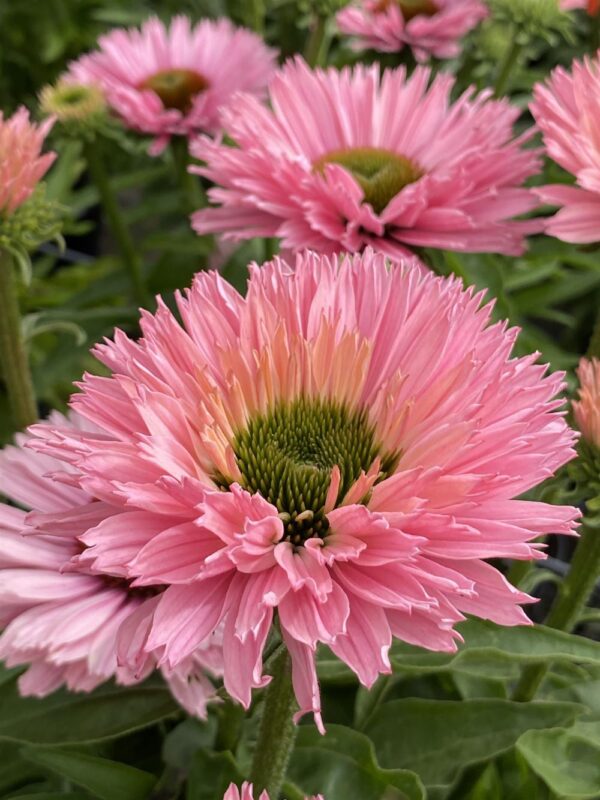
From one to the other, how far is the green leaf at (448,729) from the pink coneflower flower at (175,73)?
57 cm

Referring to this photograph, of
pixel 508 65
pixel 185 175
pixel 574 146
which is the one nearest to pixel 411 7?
pixel 508 65

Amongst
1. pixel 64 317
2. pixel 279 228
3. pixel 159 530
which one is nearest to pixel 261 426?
pixel 159 530

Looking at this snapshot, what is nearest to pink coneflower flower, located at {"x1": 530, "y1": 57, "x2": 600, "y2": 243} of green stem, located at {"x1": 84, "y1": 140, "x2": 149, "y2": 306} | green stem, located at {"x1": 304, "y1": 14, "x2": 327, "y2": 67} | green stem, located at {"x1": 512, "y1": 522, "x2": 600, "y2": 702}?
green stem, located at {"x1": 512, "y1": 522, "x2": 600, "y2": 702}

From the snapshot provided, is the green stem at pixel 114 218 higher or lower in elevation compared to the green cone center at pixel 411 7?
lower

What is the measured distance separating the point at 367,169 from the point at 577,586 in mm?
377

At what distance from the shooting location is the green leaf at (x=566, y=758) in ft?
1.66

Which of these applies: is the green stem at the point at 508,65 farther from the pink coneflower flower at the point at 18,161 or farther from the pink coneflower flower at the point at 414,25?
the pink coneflower flower at the point at 18,161

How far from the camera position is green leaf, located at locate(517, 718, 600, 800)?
506mm

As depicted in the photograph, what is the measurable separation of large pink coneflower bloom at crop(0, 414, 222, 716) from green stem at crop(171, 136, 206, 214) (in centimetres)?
44

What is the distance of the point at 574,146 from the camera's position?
1.81ft

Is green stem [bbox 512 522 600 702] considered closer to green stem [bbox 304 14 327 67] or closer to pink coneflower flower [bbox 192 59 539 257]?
pink coneflower flower [bbox 192 59 539 257]

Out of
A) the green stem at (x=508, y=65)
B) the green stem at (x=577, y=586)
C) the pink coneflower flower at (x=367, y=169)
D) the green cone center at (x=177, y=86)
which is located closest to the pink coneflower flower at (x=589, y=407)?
the green stem at (x=577, y=586)

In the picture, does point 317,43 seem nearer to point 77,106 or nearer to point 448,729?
point 77,106

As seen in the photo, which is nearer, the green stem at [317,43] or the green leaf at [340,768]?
the green leaf at [340,768]
